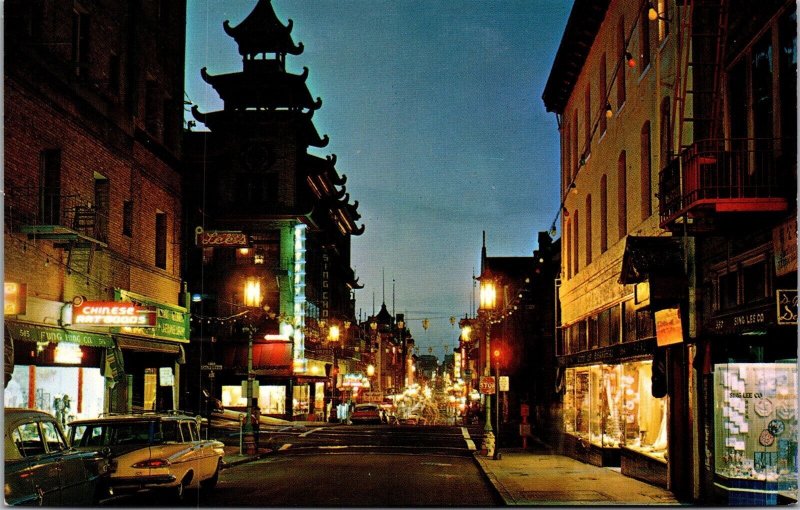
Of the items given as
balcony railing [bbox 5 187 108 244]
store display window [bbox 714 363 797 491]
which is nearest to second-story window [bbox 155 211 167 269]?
balcony railing [bbox 5 187 108 244]

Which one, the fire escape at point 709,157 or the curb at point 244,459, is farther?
the curb at point 244,459

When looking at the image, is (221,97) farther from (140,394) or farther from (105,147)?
(105,147)

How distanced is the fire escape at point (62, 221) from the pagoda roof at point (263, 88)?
36.0 meters

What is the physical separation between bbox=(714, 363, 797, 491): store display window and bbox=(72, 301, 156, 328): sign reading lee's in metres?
14.7

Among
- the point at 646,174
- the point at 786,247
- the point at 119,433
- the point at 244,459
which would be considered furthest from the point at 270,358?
the point at 786,247

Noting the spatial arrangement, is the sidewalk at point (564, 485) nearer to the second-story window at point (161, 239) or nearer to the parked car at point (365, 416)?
the second-story window at point (161, 239)

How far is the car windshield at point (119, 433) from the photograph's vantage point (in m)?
18.1

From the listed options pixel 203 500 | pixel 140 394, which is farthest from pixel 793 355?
pixel 140 394

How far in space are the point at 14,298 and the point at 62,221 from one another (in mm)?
5983

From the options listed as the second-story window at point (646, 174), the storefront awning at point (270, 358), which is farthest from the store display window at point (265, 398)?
the second-story window at point (646, 174)

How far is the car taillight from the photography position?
57.1ft

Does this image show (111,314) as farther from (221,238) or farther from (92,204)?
(221,238)

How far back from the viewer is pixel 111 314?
2447cm

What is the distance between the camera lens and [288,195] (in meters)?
62.4
